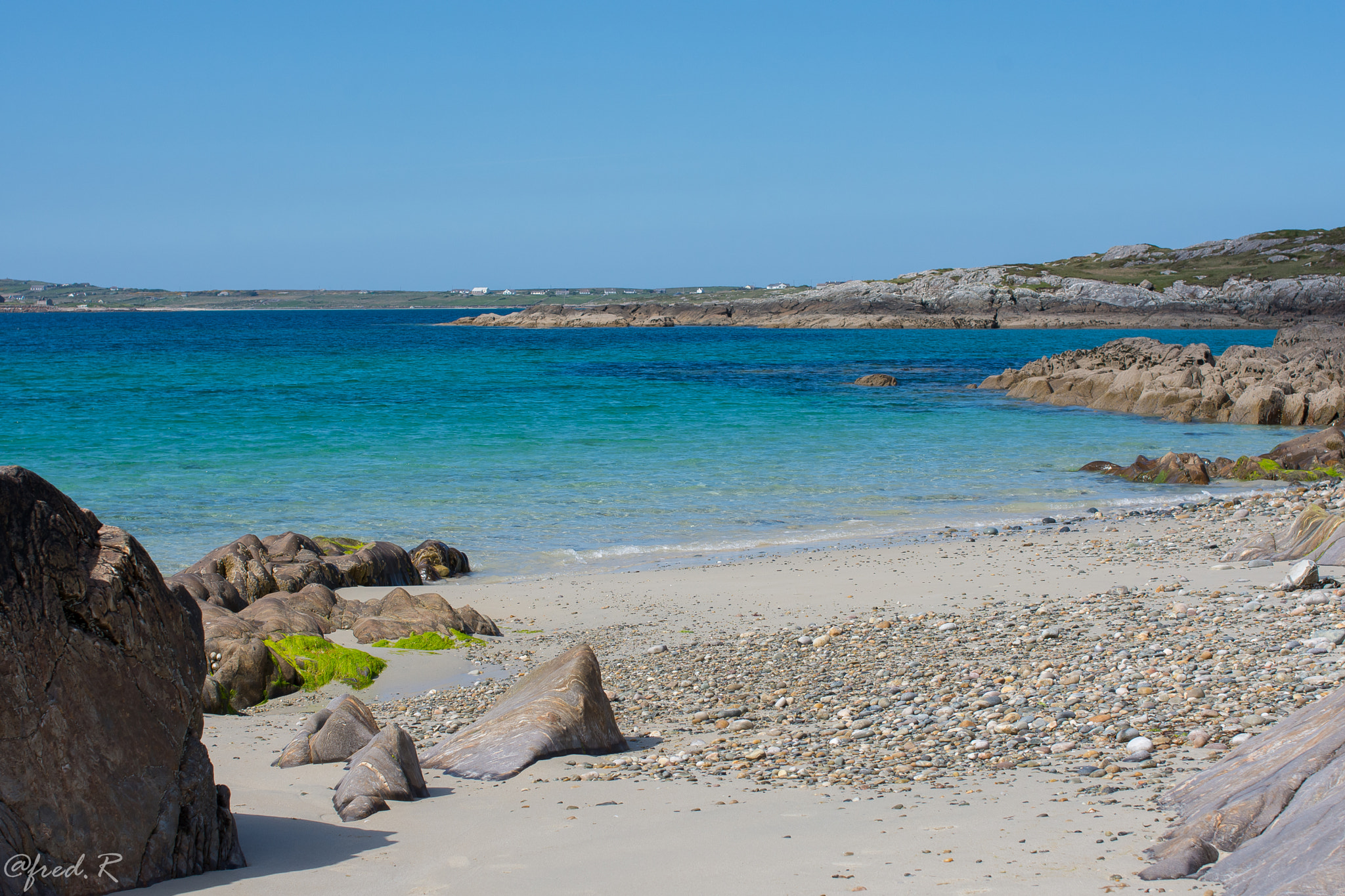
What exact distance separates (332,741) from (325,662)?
2.45 m

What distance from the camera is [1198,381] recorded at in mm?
31891

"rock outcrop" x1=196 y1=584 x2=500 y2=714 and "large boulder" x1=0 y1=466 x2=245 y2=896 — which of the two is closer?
"large boulder" x1=0 y1=466 x2=245 y2=896

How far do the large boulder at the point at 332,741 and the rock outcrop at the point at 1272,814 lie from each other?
4053mm

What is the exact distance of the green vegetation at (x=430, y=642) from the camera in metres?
8.70

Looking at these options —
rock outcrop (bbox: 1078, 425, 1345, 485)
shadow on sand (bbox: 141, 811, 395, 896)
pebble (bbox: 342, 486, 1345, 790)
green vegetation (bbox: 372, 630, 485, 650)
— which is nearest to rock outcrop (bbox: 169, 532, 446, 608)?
green vegetation (bbox: 372, 630, 485, 650)

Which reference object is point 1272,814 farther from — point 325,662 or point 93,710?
point 325,662

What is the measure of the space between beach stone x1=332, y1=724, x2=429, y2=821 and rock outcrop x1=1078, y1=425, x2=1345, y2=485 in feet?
54.1

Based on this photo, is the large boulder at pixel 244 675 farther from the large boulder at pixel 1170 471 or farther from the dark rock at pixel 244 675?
the large boulder at pixel 1170 471

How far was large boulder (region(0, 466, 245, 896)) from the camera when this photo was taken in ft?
11.5

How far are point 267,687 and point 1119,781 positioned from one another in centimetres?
572

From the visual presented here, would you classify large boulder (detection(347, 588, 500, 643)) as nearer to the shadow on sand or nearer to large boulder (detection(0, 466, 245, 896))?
the shadow on sand

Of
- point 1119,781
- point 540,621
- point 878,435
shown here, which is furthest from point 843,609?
point 878,435

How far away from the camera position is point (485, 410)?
106 ft

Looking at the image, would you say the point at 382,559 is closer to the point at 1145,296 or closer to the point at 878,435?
the point at 878,435
